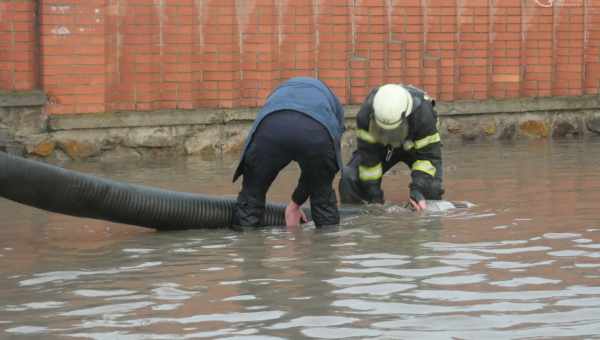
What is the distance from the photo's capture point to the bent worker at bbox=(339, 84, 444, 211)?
8.37m

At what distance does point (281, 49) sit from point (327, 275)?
21.7 feet

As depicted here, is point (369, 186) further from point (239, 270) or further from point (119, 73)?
point (119, 73)

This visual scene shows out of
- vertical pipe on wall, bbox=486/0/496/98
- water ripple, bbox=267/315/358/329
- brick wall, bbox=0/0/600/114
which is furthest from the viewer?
Result: vertical pipe on wall, bbox=486/0/496/98

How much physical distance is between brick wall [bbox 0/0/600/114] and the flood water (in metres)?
2.54

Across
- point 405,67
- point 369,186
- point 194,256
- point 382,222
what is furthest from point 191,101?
point 194,256

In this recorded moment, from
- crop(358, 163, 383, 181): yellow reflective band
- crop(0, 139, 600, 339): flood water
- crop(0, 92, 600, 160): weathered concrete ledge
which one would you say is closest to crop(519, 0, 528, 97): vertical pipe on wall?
crop(0, 92, 600, 160): weathered concrete ledge

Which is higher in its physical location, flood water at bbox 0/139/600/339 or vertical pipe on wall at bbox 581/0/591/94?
vertical pipe on wall at bbox 581/0/591/94

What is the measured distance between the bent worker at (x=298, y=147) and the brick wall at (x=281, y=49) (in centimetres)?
423

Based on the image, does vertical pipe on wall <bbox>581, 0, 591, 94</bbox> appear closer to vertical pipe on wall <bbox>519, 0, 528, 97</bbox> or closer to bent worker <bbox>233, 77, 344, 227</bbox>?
vertical pipe on wall <bbox>519, 0, 528, 97</bbox>

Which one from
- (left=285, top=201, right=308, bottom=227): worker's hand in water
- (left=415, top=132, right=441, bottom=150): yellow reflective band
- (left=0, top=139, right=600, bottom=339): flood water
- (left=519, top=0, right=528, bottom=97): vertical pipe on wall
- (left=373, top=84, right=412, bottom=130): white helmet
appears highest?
(left=519, top=0, right=528, bottom=97): vertical pipe on wall

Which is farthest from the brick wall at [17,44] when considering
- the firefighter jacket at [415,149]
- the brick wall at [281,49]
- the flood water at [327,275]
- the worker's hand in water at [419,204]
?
the worker's hand in water at [419,204]

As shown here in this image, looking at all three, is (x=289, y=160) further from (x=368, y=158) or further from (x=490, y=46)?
(x=490, y=46)

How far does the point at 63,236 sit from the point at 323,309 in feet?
10.3

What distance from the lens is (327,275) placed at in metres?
6.17
